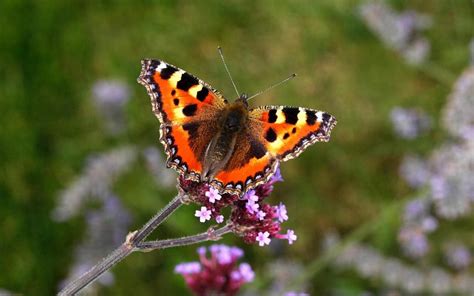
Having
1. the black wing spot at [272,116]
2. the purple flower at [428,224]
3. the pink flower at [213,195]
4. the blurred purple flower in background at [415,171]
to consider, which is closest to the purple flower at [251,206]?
the pink flower at [213,195]

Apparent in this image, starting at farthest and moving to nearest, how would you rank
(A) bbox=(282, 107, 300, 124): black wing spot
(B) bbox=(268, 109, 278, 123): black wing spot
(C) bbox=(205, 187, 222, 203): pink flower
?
(B) bbox=(268, 109, 278, 123): black wing spot, (A) bbox=(282, 107, 300, 124): black wing spot, (C) bbox=(205, 187, 222, 203): pink flower

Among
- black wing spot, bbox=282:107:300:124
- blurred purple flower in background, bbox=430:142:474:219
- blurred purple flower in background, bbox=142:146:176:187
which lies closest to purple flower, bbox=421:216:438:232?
blurred purple flower in background, bbox=430:142:474:219

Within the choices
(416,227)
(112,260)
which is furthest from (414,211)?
(112,260)

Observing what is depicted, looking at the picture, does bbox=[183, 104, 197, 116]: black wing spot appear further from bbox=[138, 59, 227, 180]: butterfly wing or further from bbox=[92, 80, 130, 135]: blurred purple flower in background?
bbox=[92, 80, 130, 135]: blurred purple flower in background

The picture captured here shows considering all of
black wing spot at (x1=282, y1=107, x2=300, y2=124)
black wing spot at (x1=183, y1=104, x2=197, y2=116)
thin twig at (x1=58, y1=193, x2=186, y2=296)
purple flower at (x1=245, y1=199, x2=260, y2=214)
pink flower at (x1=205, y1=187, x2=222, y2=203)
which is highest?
black wing spot at (x1=183, y1=104, x2=197, y2=116)

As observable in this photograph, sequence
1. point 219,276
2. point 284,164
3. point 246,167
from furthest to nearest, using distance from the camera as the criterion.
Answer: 1. point 284,164
2. point 219,276
3. point 246,167

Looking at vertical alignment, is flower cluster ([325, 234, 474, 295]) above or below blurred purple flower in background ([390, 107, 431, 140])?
below

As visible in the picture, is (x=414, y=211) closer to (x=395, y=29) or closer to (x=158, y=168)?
(x=395, y=29)

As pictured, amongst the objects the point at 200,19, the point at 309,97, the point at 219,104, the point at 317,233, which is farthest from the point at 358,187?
the point at 219,104
